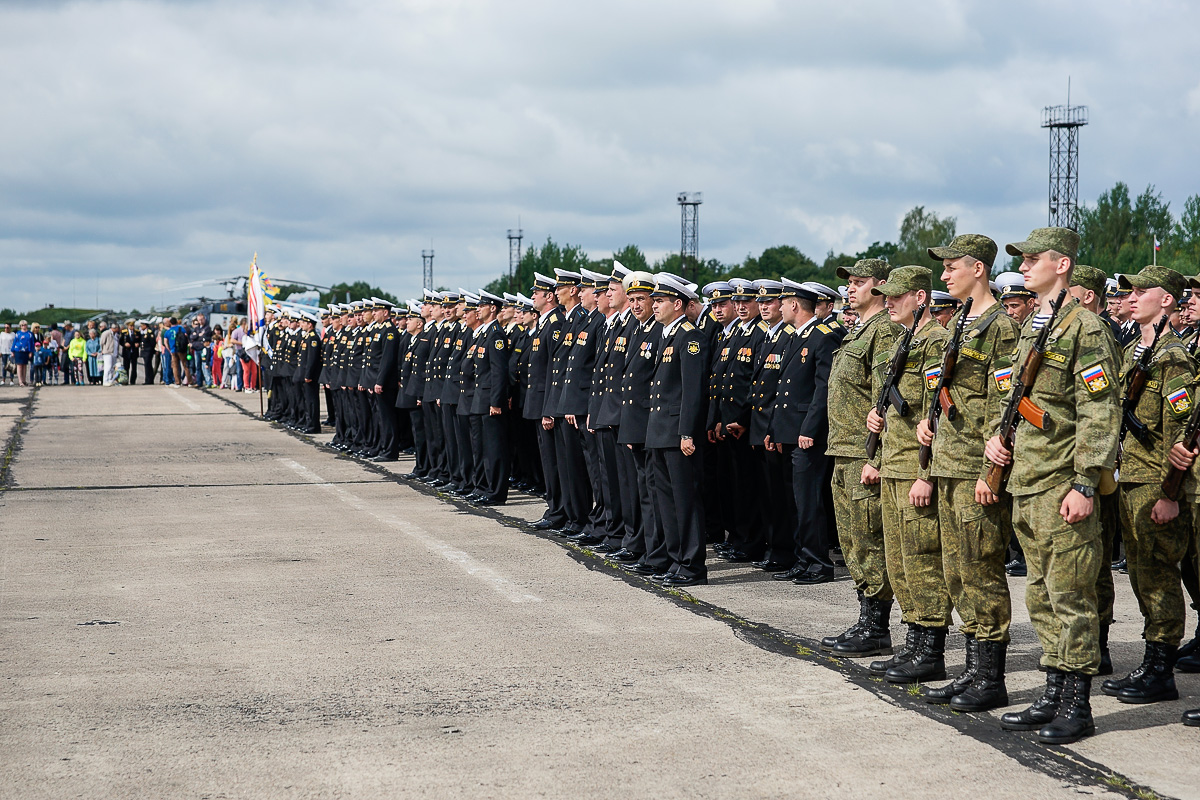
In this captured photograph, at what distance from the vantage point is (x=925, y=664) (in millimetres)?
6051

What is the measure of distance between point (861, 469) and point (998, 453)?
5.67ft

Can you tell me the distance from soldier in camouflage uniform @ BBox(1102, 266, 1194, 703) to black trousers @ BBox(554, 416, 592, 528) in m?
5.52

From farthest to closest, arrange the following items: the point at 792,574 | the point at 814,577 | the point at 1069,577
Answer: the point at 792,574 → the point at 814,577 → the point at 1069,577

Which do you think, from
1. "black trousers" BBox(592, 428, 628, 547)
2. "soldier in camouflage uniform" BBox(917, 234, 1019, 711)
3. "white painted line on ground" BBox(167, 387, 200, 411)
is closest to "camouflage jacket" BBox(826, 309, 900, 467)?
"soldier in camouflage uniform" BBox(917, 234, 1019, 711)

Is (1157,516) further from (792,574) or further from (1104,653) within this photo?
(792,574)

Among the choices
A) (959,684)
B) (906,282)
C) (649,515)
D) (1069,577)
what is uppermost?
(906,282)

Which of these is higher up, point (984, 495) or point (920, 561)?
point (984, 495)

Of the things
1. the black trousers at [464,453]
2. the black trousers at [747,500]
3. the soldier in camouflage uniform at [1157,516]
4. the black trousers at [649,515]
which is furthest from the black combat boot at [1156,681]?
the black trousers at [464,453]

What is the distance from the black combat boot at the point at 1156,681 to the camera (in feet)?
18.8

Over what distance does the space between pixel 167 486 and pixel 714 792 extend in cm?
1122

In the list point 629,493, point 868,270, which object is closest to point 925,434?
point 868,270

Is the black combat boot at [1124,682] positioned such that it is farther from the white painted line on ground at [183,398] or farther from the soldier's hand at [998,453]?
the white painted line on ground at [183,398]

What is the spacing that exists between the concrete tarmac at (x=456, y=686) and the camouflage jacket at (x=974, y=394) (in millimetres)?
Answer: 1109

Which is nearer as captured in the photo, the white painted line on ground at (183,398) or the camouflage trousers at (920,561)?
the camouflage trousers at (920,561)
